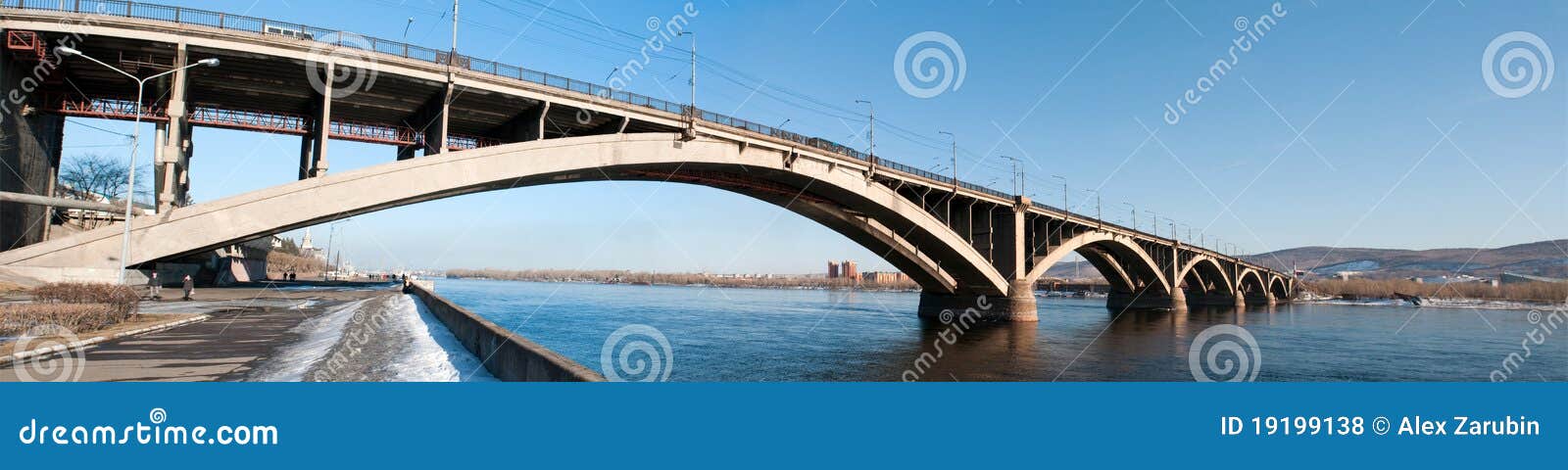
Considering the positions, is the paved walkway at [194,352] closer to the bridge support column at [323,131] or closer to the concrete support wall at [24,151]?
the bridge support column at [323,131]

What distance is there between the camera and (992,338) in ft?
104

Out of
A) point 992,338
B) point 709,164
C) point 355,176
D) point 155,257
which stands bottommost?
point 992,338

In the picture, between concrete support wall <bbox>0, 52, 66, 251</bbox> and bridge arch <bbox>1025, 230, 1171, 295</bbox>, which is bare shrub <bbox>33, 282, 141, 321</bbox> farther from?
bridge arch <bbox>1025, 230, 1171, 295</bbox>

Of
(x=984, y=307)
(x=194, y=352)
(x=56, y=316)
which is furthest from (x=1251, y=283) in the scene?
(x=56, y=316)

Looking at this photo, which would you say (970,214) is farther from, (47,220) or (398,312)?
(47,220)

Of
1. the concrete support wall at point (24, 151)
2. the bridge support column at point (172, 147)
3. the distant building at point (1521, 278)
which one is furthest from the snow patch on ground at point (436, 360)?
the distant building at point (1521, 278)

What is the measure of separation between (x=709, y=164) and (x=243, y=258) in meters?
46.1

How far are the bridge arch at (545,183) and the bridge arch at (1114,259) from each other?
260 inches

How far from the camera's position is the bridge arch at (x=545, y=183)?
19.4 meters

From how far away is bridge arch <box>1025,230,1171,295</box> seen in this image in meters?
48.7

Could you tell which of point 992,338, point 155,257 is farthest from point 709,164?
point 155,257

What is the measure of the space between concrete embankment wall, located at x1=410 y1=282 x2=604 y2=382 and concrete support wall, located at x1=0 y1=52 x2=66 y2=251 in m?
16.5

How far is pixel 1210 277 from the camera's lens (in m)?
88.5

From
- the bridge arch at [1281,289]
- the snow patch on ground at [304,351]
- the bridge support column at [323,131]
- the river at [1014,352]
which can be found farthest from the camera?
the bridge arch at [1281,289]
